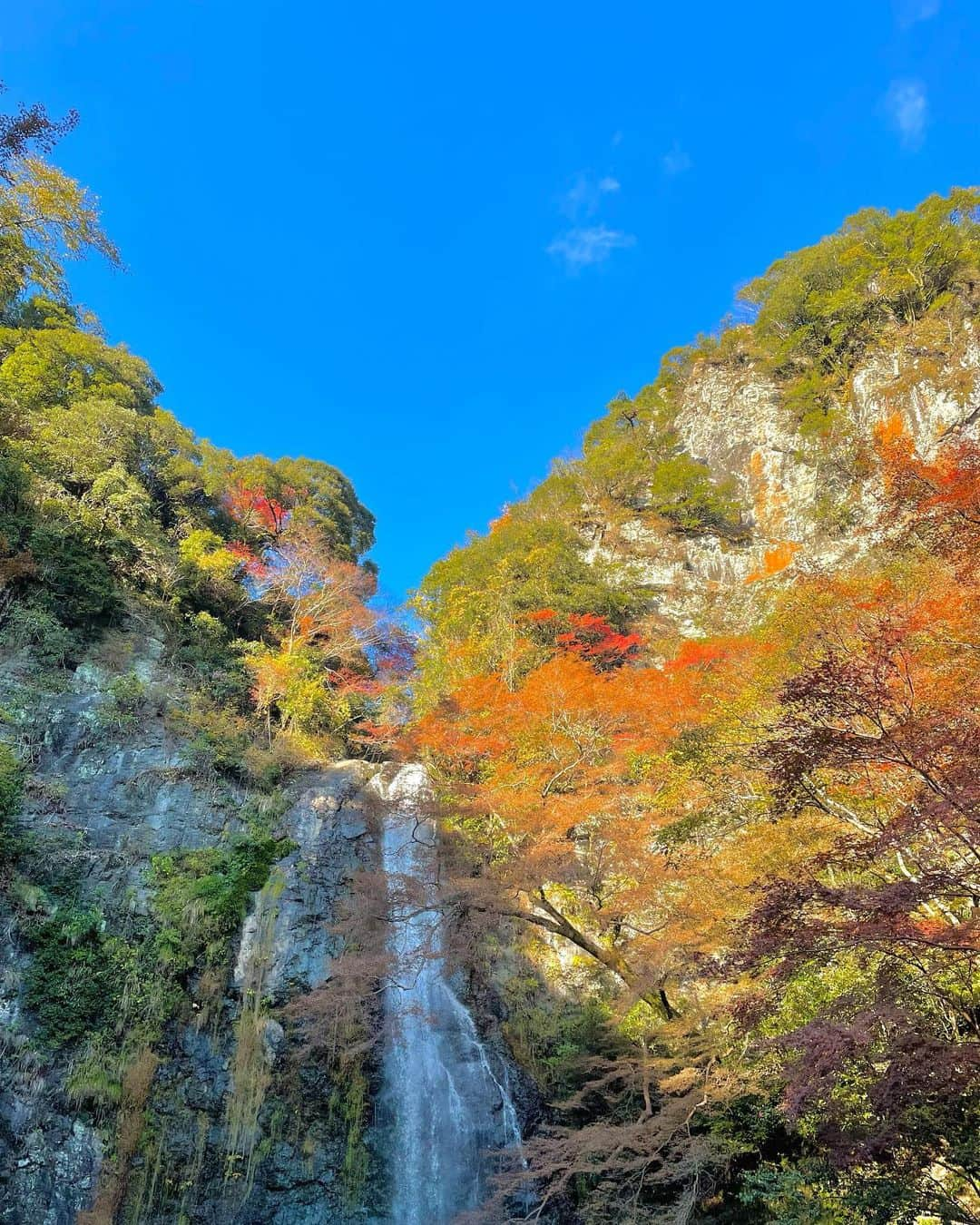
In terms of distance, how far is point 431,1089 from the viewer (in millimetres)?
11195

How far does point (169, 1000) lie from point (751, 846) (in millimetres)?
9216

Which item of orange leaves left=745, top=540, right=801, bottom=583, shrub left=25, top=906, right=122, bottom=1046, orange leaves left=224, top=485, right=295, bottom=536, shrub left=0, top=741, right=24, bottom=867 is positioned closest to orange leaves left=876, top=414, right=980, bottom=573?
orange leaves left=745, top=540, right=801, bottom=583

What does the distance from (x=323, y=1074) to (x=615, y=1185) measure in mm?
4707

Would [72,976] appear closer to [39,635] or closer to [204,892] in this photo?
[204,892]

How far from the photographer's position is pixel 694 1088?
8.66 metres

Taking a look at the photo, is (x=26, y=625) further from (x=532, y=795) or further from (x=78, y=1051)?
(x=532, y=795)

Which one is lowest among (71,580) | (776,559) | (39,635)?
(39,635)

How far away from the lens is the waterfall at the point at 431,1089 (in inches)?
395

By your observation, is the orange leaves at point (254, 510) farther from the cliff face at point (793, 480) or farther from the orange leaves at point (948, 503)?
the orange leaves at point (948, 503)

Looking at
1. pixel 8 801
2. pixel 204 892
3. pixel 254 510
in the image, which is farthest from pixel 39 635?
pixel 254 510

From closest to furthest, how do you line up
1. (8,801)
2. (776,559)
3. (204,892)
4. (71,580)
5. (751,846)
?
(751,846)
(8,801)
(204,892)
(71,580)
(776,559)

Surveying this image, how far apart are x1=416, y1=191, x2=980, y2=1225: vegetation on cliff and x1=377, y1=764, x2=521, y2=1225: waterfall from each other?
0.82 meters

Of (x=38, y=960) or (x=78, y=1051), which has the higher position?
(x=38, y=960)

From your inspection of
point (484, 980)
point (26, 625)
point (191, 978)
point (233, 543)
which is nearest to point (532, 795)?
point (484, 980)
